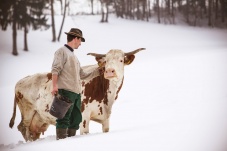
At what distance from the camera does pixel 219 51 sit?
84.6 inches

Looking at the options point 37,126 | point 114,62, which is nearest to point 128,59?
point 114,62

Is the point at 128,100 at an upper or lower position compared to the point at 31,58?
lower

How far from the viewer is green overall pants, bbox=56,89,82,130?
1.93m

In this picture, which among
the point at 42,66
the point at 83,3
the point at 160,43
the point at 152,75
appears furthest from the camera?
the point at 152,75

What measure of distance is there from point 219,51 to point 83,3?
5.78ft

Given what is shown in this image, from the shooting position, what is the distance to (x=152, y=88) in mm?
4609

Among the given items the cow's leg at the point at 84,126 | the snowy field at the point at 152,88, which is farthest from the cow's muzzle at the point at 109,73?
the cow's leg at the point at 84,126

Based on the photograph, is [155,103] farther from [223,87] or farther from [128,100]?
[223,87]

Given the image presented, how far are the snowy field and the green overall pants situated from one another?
0.45ft

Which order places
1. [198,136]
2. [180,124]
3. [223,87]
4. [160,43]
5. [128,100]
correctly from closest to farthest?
[198,136] < [180,124] < [223,87] < [160,43] < [128,100]

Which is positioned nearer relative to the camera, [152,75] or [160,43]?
[160,43]

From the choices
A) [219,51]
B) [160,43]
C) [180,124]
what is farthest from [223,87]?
[160,43]

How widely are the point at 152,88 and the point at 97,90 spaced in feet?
7.49

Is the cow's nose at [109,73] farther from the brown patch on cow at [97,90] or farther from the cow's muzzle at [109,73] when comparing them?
the brown patch on cow at [97,90]
